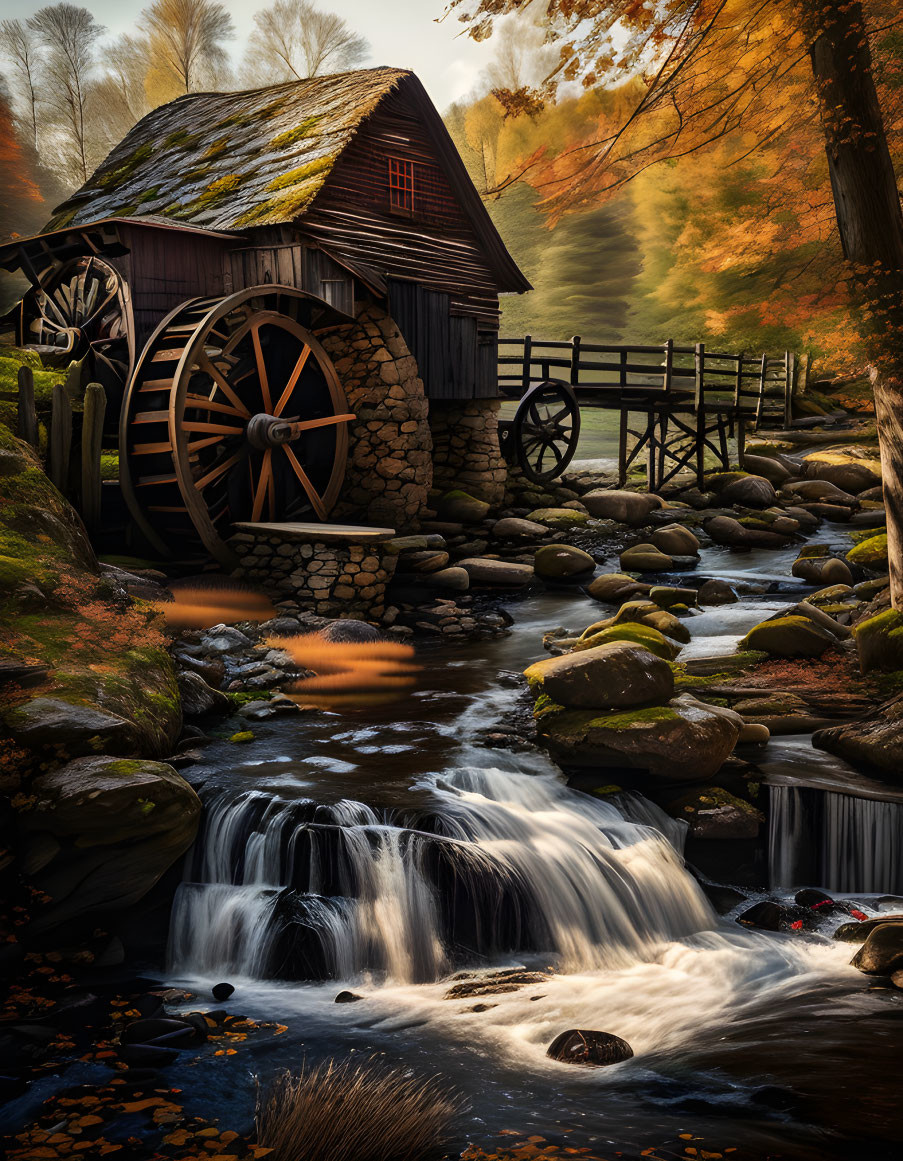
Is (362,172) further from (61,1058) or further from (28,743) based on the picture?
(61,1058)

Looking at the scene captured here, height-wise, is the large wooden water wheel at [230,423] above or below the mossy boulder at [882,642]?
above

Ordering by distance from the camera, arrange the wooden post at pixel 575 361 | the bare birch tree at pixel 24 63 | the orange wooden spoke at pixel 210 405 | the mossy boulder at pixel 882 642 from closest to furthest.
Result: 1. the mossy boulder at pixel 882 642
2. the orange wooden spoke at pixel 210 405
3. the wooden post at pixel 575 361
4. the bare birch tree at pixel 24 63

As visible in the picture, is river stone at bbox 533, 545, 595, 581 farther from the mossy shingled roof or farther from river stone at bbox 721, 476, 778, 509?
river stone at bbox 721, 476, 778, 509

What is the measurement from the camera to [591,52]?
23.1ft

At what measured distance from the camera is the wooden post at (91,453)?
10.0m

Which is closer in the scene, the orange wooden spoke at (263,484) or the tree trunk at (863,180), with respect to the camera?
the tree trunk at (863,180)

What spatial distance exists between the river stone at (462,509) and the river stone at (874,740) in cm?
899

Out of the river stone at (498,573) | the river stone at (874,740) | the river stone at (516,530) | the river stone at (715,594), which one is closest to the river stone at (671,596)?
the river stone at (715,594)

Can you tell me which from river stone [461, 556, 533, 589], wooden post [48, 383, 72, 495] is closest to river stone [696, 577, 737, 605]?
river stone [461, 556, 533, 589]

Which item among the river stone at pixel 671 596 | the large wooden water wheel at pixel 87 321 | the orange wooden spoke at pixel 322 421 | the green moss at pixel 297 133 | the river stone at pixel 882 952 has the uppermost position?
the green moss at pixel 297 133

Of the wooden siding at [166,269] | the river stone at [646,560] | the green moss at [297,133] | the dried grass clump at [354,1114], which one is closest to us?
the dried grass clump at [354,1114]

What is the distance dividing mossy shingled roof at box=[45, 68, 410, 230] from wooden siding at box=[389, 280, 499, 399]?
2.05 metres

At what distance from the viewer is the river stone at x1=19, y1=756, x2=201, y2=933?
14.7 feet

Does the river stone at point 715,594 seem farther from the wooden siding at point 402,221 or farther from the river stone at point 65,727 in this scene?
the river stone at point 65,727
